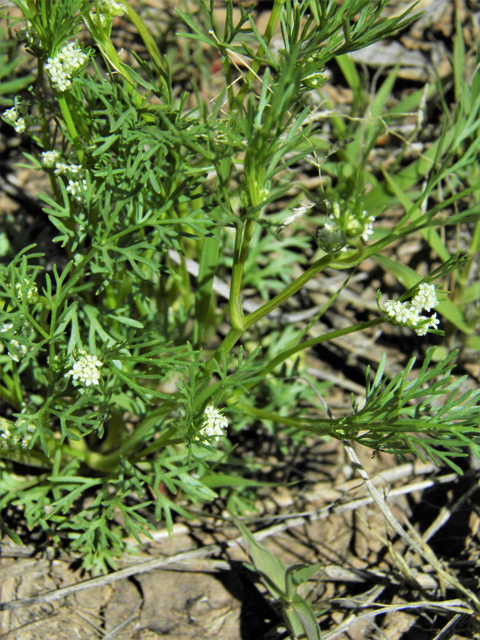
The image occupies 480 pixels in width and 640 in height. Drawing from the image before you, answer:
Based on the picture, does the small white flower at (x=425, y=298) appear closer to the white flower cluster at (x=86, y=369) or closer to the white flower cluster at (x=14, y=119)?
the white flower cluster at (x=86, y=369)

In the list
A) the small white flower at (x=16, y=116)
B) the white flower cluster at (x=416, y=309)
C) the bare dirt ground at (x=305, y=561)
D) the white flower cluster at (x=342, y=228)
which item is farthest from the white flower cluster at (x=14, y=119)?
the bare dirt ground at (x=305, y=561)

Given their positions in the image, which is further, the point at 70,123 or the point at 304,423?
the point at 304,423

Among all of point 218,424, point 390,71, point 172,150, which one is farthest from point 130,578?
point 390,71

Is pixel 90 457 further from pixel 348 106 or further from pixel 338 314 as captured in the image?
pixel 348 106

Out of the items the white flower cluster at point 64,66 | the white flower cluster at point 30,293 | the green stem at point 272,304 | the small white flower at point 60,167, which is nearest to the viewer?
the green stem at point 272,304

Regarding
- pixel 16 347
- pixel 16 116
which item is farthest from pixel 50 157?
pixel 16 347

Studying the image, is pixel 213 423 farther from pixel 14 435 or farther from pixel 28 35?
pixel 28 35

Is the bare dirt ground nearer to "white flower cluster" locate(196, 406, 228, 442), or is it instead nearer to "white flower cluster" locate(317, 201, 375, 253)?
"white flower cluster" locate(196, 406, 228, 442)
